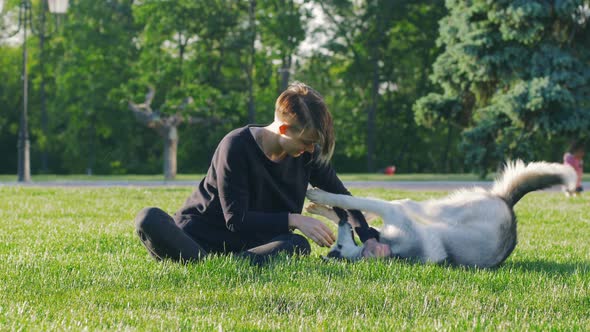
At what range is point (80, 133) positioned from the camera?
130 ft

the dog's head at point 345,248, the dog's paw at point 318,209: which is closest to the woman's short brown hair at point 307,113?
the dog's paw at point 318,209

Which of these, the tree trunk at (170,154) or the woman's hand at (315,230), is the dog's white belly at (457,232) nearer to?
the woman's hand at (315,230)

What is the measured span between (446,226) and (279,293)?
63.4 inches

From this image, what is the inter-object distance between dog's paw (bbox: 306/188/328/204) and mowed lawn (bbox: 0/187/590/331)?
0.44 m

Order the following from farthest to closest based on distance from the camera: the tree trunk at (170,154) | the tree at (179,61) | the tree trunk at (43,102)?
the tree trunk at (43,102), the tree trunk at (170,154), the tree at (179,61)

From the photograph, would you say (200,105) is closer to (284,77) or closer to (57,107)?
(284,77)

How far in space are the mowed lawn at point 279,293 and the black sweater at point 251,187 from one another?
0.33 metres

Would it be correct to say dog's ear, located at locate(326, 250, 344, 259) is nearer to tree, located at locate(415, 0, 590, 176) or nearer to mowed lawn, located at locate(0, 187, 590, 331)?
mowed lawn, located at locate(0, 187, 590, 331)

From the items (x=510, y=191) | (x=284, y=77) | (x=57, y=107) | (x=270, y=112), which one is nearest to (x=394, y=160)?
(x=270, y=112)

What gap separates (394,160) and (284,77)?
1194 cm

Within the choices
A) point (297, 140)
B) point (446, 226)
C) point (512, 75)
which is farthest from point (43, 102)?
point (297, 140)

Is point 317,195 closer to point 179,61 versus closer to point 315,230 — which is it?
point 315,230

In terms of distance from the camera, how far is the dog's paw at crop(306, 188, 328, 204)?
197 inches

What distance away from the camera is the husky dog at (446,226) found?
4.97 meters
